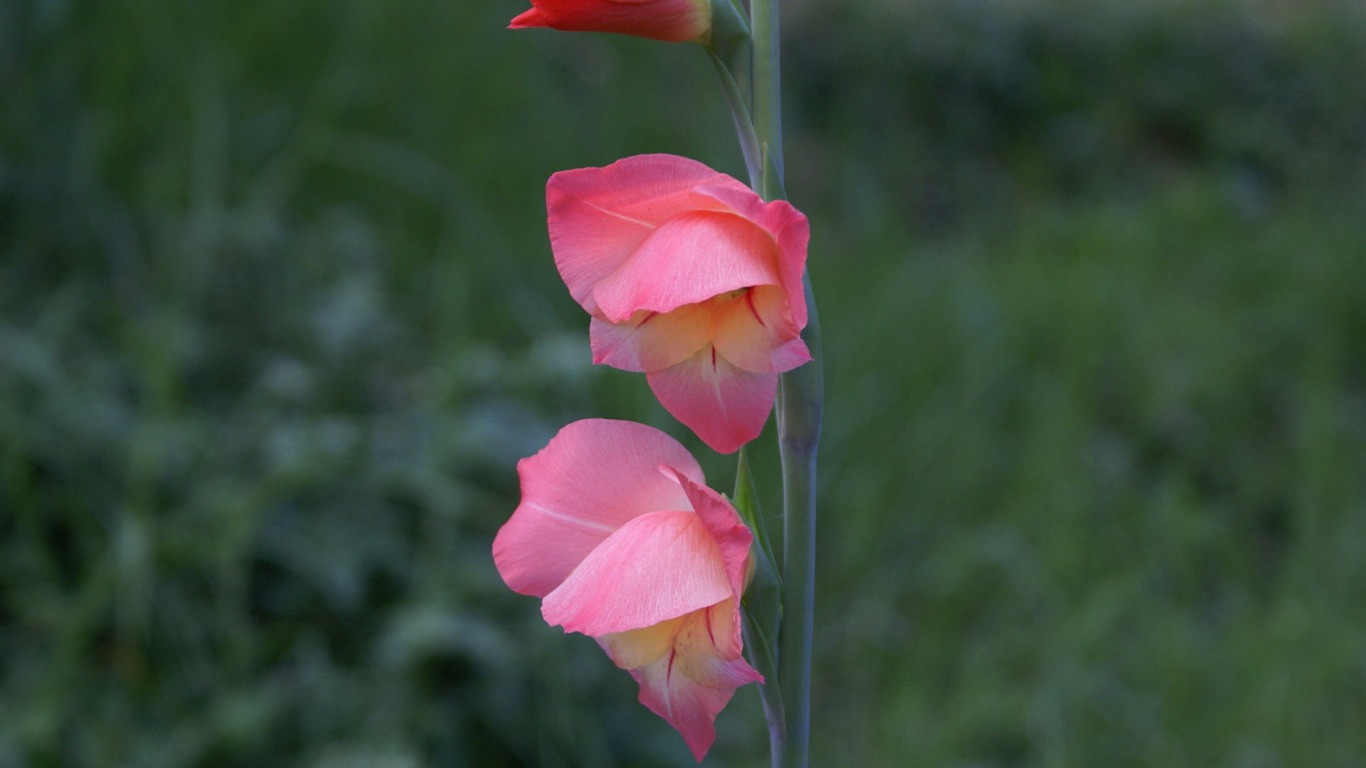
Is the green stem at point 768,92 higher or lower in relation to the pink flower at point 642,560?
higher

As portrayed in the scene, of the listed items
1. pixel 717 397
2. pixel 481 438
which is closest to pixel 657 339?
pixel 717 397

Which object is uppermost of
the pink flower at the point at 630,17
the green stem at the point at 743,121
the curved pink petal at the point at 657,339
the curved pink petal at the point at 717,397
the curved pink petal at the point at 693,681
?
the pink flower at the point at 630,17

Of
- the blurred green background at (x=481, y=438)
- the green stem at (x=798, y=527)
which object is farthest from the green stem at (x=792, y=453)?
the blurred green background at (x=481, y=438)

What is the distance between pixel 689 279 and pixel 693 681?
0.15 m

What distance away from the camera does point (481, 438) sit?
5.20 feet

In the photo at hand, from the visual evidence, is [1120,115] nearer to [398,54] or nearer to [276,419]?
[398,54]

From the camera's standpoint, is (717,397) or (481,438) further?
(481,438)

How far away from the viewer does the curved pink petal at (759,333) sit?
0.38 m

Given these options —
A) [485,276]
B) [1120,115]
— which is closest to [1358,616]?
[485,276]

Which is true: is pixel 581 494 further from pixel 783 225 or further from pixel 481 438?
pixel 481 438

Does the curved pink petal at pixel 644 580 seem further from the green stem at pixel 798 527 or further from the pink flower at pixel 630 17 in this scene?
the pink flower at pixel 630 17

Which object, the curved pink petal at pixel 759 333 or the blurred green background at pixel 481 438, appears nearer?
the curved pink petal at pixel 759 333

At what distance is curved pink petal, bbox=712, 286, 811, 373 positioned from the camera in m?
0.38

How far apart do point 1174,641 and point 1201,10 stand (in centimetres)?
583
